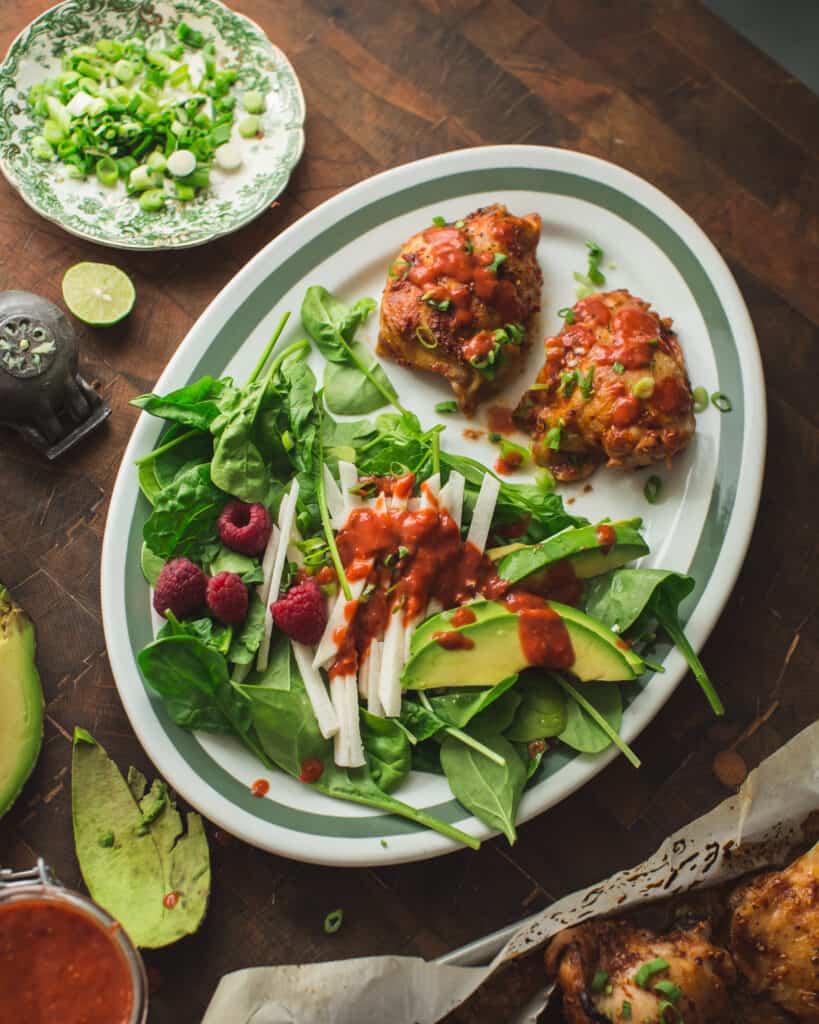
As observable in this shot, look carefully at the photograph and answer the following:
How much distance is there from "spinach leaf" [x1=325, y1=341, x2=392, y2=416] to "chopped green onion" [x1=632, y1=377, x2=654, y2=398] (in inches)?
34.1

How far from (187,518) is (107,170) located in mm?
1467

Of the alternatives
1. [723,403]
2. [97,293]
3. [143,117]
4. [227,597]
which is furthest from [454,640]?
[143,117]

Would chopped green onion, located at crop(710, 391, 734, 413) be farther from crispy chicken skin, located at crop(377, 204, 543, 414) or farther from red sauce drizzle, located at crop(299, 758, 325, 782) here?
red sauce drizzle, located at crop(299, 758, 325, 782)

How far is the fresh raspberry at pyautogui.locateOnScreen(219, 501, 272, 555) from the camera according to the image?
348 centimetres

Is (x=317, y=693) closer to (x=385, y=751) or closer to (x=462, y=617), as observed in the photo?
(x=385, y=751)

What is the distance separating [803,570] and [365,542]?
5.32ft

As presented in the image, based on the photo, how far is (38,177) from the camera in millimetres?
3994

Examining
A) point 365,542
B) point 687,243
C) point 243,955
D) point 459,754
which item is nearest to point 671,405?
point 687,243

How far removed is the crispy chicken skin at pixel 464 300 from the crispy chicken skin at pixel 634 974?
1.81 metres

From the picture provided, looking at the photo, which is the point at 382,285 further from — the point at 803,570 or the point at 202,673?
the point at 803,570

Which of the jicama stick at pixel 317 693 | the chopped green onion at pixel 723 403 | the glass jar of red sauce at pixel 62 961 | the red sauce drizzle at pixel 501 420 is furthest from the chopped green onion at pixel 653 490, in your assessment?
the glass jar of red sauce at pixel 62 961

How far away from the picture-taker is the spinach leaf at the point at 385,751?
3.46m

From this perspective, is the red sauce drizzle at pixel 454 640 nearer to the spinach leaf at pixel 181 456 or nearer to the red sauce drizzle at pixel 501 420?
the red sauce drizzle at pixel 501 420

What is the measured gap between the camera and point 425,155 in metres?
4.21
